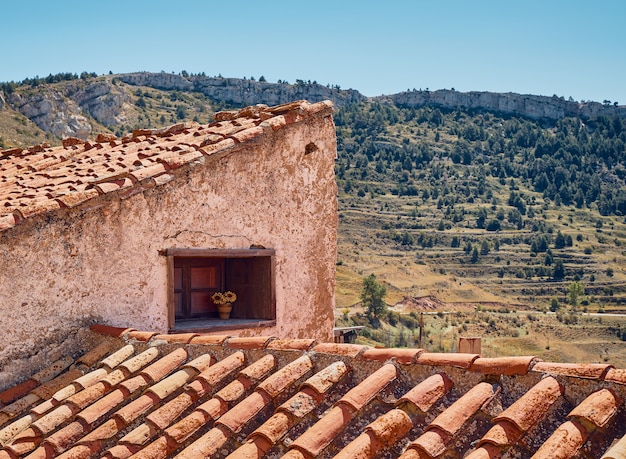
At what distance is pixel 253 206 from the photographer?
23.4 ft

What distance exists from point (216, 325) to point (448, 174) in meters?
68.3

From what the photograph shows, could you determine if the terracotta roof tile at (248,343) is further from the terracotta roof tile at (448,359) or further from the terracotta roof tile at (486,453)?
the terracotta roof tile at (486,453)

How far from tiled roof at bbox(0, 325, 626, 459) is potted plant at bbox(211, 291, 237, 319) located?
1.75 m

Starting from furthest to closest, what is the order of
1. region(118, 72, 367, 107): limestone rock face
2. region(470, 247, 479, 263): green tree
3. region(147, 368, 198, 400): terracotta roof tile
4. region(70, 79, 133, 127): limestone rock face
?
region(118, 72, 367, 107): limestone rock face
region(70, 79, 133, 127): limestone rock face
region(470, 247, 479, 263): green tree
region(147, 368, 198, 400): terracotta roof tile

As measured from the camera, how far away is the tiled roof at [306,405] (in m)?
3.37

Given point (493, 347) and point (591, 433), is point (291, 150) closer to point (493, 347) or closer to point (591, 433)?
point (591, 433)

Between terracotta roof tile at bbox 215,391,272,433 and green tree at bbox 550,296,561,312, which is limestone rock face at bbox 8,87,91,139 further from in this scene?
terracotta roof tile at bbox 215,391,272,433

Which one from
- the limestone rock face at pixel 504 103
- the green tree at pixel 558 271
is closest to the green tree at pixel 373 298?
the green tree at pixel 558 271

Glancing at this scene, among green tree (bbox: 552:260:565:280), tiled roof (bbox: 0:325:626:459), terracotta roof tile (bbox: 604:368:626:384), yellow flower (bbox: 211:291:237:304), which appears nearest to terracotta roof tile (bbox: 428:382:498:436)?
tiled roof (bbox: 0:325:626:459)

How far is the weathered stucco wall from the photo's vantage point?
5676mm

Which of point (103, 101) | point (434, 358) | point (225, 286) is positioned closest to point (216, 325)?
point (225, 286)

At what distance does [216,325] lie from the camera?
22.8 feet

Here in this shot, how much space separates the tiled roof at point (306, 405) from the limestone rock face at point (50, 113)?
1933 inches

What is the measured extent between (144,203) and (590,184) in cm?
7245
